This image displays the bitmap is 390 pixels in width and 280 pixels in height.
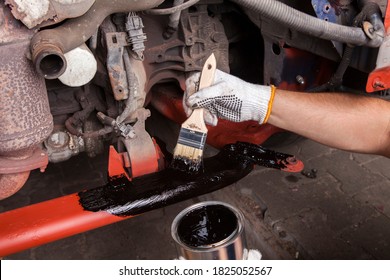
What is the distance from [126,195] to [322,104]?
0.93 meters

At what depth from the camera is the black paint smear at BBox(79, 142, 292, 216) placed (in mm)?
1528

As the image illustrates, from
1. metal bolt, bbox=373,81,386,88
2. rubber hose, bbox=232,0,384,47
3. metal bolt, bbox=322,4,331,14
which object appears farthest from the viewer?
metal bolt, bbox=373,81,386,88

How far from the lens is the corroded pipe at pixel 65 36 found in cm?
106

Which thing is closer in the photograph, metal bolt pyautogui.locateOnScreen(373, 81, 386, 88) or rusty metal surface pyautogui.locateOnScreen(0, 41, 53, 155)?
rusty metal surface pyautogui.locateOnScreen(0, 41, 53, 155)

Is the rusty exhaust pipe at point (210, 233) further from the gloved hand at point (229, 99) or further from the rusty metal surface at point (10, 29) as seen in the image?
the rusty metal surface at point (10, 29)

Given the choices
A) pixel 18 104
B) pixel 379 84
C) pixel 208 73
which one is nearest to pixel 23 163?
pixel 18 104

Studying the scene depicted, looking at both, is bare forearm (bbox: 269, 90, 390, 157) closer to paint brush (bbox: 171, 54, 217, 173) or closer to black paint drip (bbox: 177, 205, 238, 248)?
paint brush (bbox: 171, 54, 217, 173)

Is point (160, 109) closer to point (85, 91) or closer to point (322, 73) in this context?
point (85, 91)

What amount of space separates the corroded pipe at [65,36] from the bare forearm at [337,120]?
29.6 inches

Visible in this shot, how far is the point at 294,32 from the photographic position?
74.4 inches

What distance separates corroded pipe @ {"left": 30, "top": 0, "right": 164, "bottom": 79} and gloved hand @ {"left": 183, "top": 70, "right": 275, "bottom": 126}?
39 centimetres

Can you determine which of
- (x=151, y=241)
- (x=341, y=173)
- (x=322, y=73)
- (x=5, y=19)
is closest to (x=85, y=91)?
(x=5, y=19)

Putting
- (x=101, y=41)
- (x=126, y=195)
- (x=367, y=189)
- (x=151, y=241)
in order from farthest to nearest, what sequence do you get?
(x=367, y=189)
(x=151, y=241)
(x=126, y=195)
(x=101, y=41)

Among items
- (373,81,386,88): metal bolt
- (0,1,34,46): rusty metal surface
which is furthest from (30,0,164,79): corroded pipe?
(373,81,386,88): metal bolt
